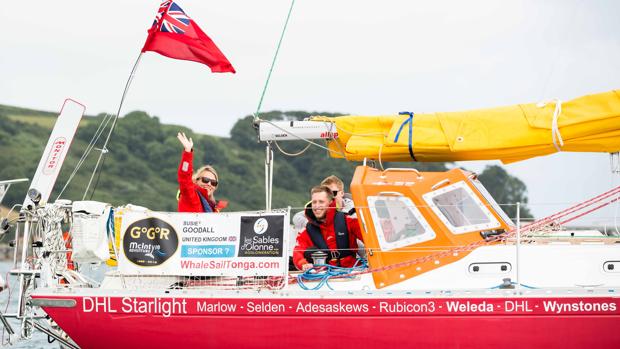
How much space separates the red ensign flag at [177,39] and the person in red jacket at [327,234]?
2.42m

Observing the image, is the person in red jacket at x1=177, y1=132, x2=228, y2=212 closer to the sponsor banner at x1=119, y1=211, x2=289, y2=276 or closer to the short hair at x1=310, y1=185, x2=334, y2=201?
the sponsor banner at x1=119, y1=211, x2=289, y2=276

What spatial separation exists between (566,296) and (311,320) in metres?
2.58

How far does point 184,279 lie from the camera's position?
11414 mm

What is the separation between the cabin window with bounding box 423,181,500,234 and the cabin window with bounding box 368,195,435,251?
211mm

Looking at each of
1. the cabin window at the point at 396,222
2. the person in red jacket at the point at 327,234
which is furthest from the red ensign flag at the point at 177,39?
the cabin window at the point at 396,222

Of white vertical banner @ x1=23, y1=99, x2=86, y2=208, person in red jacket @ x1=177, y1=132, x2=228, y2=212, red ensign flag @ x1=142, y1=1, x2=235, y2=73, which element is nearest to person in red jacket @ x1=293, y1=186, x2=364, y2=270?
person in red jacket @ x1=177, y1=132, x2=228, y2=212

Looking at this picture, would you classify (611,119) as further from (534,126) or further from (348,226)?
(348,226)

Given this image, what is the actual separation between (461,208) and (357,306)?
5.23ft

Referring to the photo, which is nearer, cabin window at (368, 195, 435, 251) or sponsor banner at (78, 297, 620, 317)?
sponsor banner at (78, 297, 620, 317)

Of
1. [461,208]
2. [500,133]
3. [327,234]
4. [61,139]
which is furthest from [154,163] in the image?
[461,208]

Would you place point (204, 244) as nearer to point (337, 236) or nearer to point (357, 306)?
point (337, 236)

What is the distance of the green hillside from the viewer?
66.1 meters

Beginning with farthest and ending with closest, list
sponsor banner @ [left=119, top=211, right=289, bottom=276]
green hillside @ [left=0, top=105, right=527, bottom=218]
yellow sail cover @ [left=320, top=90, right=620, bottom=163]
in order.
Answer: green hillside @ [left=0, top=105, right=527, bottom=218] < yellow sail cover @ [left=320, top=90, right=620, bottom=163] < sponsor banner @ [left=119, top=211, right=289, bottom=276]

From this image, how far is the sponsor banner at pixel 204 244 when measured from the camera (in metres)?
11.0
